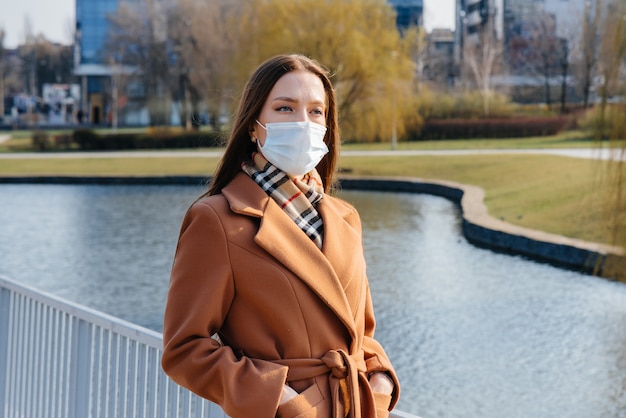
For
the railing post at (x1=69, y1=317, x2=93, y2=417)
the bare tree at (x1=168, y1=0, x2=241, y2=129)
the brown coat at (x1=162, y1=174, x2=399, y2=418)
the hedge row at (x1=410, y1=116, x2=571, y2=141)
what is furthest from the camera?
the bare tree at (x1=168, y1=0, x2=241, y2=129)

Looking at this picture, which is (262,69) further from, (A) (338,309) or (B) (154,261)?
(B) (154,261)

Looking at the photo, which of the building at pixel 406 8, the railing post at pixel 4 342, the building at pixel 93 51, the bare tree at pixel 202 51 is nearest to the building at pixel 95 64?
the building at pixel 93 51

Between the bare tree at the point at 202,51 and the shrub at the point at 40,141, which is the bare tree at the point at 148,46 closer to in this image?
the bare tree at the point at 202,51

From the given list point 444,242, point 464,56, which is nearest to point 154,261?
point 444,242

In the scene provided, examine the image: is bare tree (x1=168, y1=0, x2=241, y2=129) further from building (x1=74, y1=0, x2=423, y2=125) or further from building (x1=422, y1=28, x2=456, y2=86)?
building (x1=74, y1=0, x2=423, y2=125)

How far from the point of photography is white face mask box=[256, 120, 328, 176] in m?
2.10

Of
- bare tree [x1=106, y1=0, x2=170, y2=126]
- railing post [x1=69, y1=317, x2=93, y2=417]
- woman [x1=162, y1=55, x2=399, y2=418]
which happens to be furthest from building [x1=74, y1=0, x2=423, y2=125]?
woman [x1=162, y1=55, x2=399, y2=418]

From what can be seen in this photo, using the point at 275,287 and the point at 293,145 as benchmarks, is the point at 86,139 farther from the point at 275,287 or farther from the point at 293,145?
the point at 275,287

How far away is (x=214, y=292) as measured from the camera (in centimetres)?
197

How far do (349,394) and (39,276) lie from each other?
12.6 m

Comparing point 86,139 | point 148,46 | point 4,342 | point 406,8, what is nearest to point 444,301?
point 4,342

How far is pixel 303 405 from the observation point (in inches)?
77.8

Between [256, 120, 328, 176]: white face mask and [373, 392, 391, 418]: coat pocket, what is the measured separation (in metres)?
0.53

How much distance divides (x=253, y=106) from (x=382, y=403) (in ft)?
2.37
